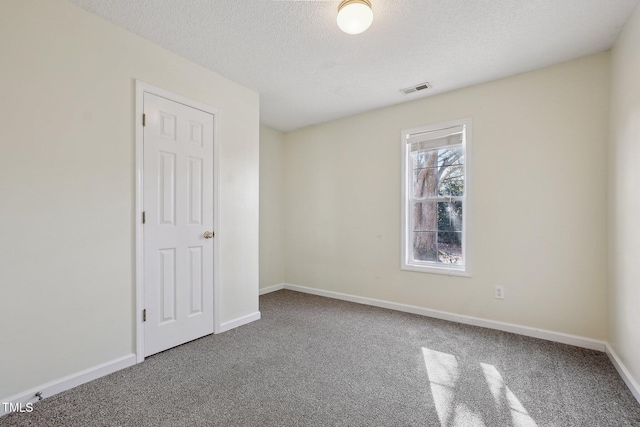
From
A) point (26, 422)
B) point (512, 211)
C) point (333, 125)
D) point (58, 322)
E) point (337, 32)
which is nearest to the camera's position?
point (26, 422)

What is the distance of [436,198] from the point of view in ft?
11.5

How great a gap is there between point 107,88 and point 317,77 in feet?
6.02

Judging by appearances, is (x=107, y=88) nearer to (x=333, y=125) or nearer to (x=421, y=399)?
(x=333, y=125)

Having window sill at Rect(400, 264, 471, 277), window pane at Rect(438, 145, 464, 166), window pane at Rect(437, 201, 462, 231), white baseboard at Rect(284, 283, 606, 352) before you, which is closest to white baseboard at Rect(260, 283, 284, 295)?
white baseboard at Rect(284, 283, 606, 352)

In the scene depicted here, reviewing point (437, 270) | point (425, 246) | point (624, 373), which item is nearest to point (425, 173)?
point (425, 246)

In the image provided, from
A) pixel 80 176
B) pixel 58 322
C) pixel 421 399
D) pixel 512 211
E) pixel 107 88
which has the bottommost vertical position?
pixel 421 399

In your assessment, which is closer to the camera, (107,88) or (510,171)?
(107,88)

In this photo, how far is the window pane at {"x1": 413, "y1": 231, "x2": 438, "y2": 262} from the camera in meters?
3.52

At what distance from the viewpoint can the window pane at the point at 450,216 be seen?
3.34 metres

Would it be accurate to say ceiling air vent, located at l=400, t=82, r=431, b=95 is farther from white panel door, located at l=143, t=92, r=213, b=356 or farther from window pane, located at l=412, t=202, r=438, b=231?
white panel door, located at l=143, t=92, r=213, b=356

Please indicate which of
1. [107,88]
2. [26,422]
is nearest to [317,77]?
[107,88]

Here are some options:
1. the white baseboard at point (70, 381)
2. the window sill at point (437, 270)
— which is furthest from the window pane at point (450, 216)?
the white baseboard at point (70, 381)

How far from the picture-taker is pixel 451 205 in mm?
3395

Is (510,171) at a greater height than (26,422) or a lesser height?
greater
